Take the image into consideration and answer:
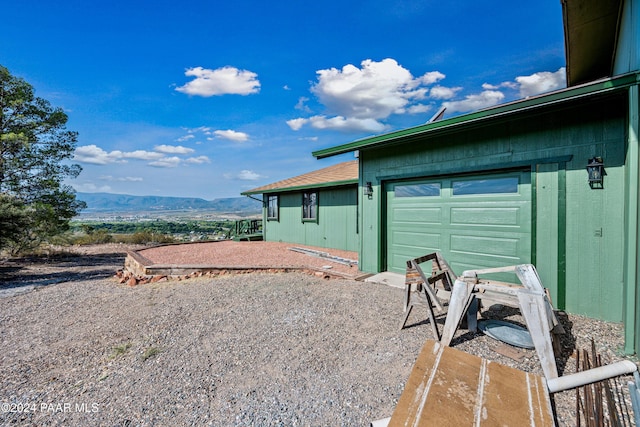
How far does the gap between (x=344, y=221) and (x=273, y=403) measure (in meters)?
7.60

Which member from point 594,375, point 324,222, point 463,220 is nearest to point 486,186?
point 463,220

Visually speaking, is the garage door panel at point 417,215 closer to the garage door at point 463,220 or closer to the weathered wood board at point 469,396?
the garage door at point 463,220

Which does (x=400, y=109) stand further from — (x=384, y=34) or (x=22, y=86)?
(x=22, y=86)

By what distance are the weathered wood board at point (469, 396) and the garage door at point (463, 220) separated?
2.95 meters

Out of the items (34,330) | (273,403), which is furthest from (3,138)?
(273,403)

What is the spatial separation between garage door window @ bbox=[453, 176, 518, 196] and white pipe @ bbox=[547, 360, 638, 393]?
10.6 ft

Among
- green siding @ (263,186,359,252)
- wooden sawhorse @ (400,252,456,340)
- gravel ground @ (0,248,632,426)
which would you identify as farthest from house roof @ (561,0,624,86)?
green siding @ (263,186,359,252)

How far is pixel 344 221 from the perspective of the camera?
947 cm

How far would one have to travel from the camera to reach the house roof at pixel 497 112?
2.94 m

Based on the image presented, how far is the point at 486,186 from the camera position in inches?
177

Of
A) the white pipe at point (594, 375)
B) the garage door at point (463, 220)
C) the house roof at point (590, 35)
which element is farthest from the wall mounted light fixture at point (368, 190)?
the white pipe at point (594, 375)

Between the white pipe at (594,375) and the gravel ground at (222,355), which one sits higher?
the white pipe at (594,375)

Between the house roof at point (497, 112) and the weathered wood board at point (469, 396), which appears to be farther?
the house roof at point (497, 112)

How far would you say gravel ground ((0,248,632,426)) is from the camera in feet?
6.52
